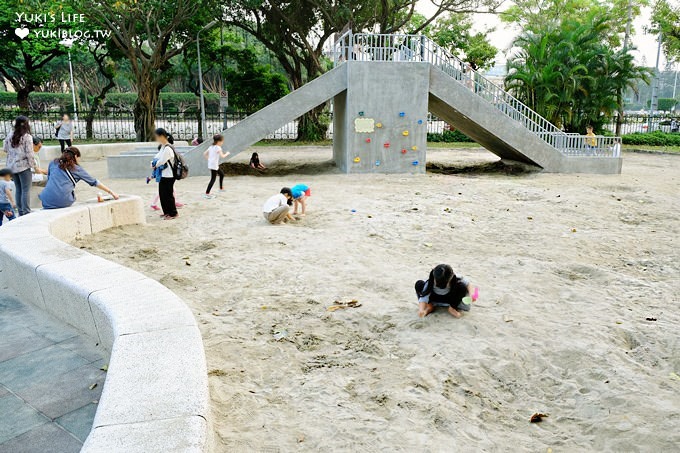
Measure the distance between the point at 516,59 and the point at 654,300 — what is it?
24.3 meters

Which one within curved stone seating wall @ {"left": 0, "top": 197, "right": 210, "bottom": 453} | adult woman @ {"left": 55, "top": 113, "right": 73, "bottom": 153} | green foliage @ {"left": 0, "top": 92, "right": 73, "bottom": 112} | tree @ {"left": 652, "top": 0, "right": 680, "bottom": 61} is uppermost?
tree @ {"left": 652, "top": 0, "right": 680, "bottom": 61}

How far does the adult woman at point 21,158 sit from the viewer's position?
9.38m

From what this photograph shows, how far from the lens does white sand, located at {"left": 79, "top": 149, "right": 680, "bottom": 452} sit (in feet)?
12.4

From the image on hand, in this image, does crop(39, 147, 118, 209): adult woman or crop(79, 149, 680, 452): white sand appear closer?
crop(79, 149, 680, 452): white sand

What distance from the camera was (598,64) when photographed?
2716 centimetres

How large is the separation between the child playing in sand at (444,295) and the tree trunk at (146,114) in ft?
80.4

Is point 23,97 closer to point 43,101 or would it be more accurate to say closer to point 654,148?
A: point 43,101

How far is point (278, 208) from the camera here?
9.66 metres

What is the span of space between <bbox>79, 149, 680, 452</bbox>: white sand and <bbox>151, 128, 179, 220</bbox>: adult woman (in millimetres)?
398

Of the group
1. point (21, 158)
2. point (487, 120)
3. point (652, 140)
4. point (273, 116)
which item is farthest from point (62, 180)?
point (652, 140)

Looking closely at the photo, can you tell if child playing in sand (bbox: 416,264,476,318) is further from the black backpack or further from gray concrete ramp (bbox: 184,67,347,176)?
gray concrete ramp (bbox: 184,67,347,176)

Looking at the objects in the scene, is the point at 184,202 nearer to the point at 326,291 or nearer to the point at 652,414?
the point at 326,291

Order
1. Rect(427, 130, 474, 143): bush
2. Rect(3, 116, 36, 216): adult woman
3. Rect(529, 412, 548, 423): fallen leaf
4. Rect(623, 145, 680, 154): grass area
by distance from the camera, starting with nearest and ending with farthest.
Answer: Rect(529, 412, 548, 423): fallen leaf → Rect(3, 116, 36, 216): adult woman → Rect(623, 145, 680, 154): grass area → Rect(427, 130, 474, 143): bush

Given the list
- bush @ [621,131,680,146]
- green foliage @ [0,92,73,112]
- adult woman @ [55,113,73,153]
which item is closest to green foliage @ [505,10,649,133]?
bush @ [621,131,680,146]
